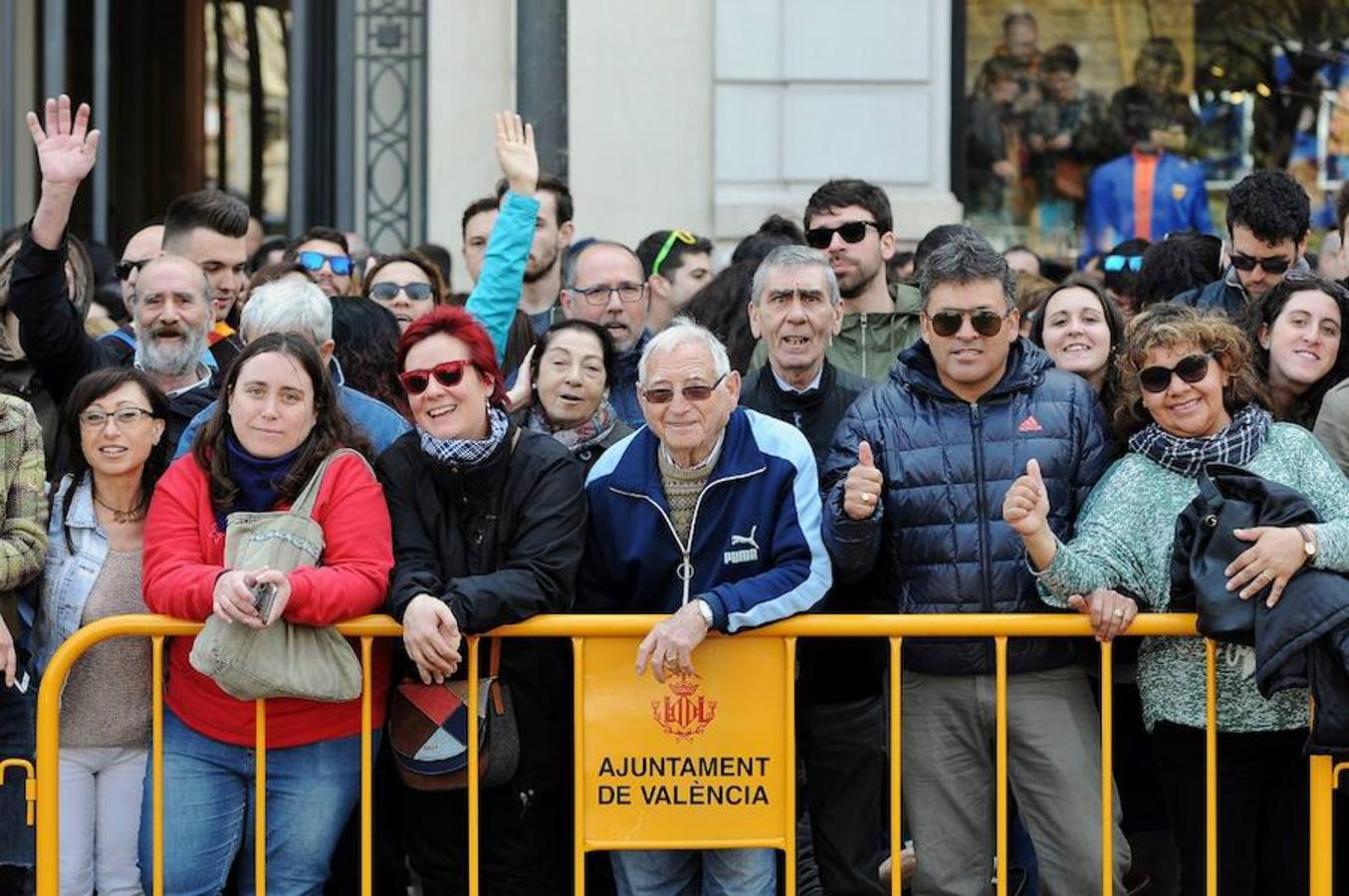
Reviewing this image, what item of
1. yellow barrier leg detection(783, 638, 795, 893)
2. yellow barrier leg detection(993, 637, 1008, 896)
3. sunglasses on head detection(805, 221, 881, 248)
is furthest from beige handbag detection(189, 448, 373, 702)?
sunglasses on head detection(805, 221, 881, 248)

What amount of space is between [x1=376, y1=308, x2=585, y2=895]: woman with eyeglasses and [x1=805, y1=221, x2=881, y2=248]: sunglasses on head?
181cm

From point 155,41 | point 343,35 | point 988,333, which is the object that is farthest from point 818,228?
point 155,41

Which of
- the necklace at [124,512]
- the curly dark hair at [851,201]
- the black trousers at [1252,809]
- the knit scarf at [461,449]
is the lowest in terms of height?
the black trousers at [1252,809]

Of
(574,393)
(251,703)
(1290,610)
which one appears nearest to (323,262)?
(574,393)

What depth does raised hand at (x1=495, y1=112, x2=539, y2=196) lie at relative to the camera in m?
7.09

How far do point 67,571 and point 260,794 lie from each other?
87cm

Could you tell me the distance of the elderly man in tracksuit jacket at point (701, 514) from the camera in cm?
565

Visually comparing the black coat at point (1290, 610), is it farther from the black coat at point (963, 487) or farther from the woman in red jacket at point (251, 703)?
the woman in red jacket at point (251, 703)

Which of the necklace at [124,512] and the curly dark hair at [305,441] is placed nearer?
the curly dark hair at [305,441]

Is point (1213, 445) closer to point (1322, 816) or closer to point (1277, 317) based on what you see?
point (1277, 317)

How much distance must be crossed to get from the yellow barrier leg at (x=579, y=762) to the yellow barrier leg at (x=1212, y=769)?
164 centimetres

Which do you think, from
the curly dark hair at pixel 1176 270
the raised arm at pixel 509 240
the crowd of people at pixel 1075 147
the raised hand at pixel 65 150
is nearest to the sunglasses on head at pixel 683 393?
the raised arm at pixel 509 240

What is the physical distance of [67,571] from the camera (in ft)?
19.2

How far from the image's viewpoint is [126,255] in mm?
7754
